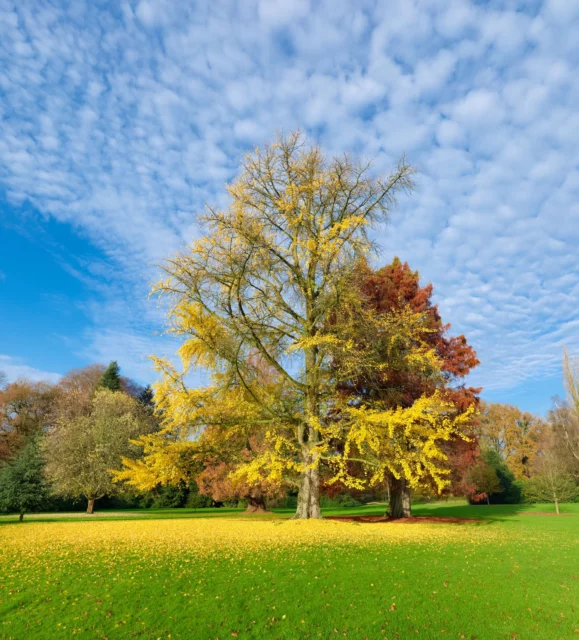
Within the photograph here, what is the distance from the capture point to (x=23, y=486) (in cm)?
2472

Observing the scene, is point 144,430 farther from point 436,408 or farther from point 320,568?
point 320,568

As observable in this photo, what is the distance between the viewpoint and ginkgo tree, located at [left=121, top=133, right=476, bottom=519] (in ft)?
50.2

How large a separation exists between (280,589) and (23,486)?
24010 mm

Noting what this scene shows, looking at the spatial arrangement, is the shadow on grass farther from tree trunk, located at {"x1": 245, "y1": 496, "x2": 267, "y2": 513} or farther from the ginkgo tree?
the ginkgo tree

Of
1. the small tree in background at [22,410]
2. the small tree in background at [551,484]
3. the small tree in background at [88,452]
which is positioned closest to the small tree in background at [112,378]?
the small tree in background at [22,410]

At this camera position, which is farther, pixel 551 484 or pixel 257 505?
pixel 551 484

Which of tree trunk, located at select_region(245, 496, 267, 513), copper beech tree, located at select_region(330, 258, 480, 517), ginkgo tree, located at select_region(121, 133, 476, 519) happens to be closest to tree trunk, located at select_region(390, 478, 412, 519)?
copper beech tree, located at select_region(330, 258, 480, 517)

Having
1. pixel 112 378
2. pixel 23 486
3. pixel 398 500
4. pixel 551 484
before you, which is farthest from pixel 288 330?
pixel 112 378

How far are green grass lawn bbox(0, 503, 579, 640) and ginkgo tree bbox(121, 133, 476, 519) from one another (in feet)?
16.4

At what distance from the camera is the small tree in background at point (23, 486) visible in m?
24.4

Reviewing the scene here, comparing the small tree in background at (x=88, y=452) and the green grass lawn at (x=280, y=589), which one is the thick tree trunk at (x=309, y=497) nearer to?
the green grass lawn at (x=280, y=589)

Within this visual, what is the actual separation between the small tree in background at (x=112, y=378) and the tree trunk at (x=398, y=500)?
117ft

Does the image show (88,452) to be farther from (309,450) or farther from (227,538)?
(227,538)

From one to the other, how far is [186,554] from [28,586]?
325 cm
